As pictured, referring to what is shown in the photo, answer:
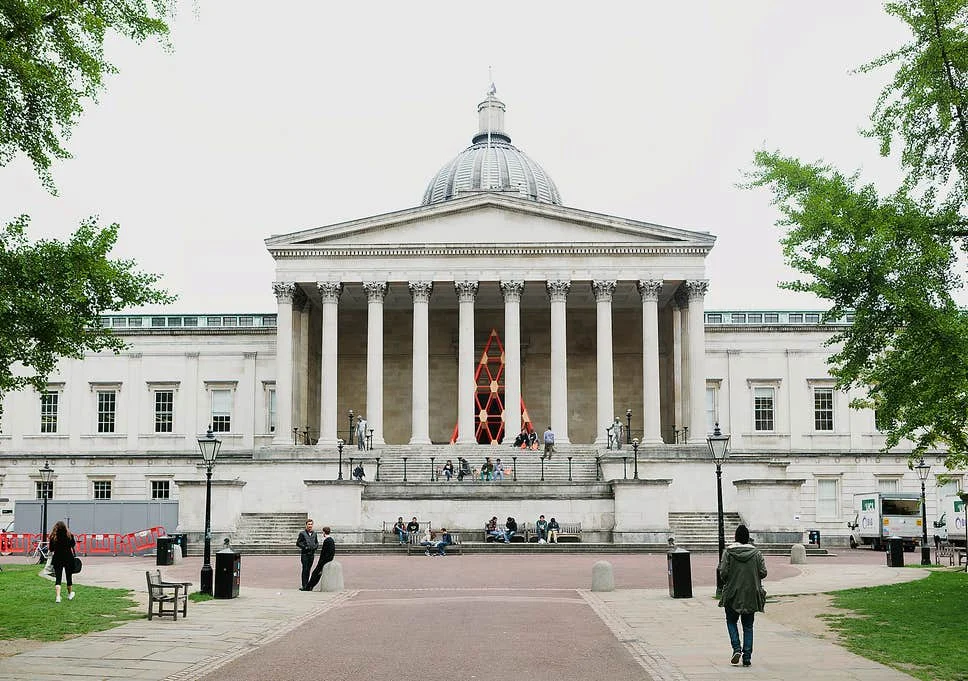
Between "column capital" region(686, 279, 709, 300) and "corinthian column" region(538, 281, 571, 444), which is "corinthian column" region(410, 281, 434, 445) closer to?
"corinthian column" region(538, 281, 571, 444)

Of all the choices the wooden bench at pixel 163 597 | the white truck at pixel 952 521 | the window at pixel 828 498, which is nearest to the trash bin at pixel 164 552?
the wooden bench at pixel 163 597

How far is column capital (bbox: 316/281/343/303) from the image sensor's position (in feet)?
189

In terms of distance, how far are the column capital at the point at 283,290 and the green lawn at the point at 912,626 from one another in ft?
123

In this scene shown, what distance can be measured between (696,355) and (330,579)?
112 ft

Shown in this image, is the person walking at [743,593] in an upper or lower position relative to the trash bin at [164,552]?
upper

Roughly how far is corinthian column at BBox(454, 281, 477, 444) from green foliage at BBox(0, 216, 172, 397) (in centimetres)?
3411

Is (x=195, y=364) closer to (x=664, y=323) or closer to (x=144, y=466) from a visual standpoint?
(x=144, y=466)

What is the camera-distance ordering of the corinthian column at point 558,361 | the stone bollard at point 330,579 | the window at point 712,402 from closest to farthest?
the stone bollard at point 330,579, the corinthian column at point 558,361, the window at point 712,402

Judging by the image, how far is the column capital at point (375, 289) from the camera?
2272 inches

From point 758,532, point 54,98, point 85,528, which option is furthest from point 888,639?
Answer: point 85,528

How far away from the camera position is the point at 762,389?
6531 centimetres

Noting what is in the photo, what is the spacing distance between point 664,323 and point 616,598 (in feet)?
138

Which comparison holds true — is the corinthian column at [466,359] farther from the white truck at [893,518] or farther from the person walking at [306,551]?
the person walking at [306,551]

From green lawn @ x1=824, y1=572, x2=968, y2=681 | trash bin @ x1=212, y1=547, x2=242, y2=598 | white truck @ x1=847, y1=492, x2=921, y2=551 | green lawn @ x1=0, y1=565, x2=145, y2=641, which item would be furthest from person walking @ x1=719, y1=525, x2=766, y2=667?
white truck @ x1=847, y1=492, x2=921, y2=551
